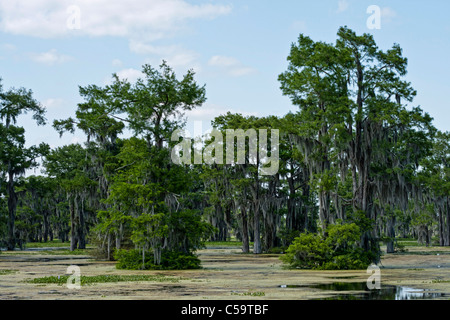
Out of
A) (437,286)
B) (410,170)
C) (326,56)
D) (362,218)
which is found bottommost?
(437,286)

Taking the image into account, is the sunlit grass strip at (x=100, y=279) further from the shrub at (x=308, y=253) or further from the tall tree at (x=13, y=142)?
the tall tree at (x=13, y=142)

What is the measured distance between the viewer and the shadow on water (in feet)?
50.0

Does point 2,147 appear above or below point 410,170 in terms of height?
above

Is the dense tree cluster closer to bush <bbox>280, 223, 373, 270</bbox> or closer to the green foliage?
bush <bbox>280, 223, 373, 270</bbox>

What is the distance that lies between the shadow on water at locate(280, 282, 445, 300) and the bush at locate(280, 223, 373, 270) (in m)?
8.23

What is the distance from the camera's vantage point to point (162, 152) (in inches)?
1155

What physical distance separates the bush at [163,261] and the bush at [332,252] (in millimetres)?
4802

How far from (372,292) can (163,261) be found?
13913mm

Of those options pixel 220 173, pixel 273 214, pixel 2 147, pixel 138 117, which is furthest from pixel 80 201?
pixel 138 117

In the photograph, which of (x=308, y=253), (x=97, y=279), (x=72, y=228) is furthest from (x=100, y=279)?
(x=72, y=228)

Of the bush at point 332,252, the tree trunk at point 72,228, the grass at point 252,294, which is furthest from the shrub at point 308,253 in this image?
the tree trunk at point 72,228

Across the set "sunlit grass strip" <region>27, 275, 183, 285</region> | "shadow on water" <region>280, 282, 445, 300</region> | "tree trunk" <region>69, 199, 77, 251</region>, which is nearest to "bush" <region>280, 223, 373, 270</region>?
"sunlit grass strip" <region>27, 275, 183, 285</region>
